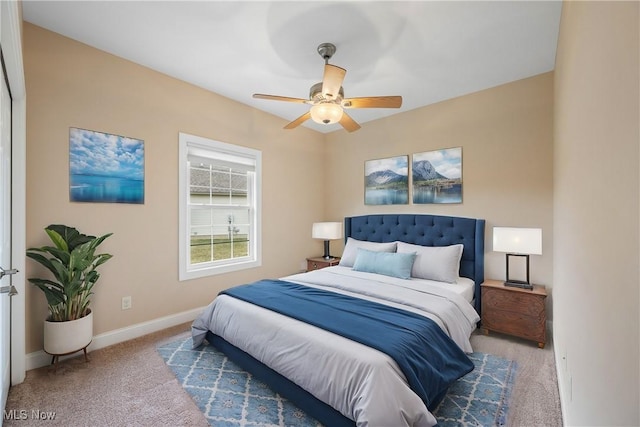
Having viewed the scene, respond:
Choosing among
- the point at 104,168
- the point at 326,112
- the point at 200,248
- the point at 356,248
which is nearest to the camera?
the point at 326,112

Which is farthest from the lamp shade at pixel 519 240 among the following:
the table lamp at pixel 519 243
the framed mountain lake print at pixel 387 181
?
the framed mountain lake print at pixel 387 181

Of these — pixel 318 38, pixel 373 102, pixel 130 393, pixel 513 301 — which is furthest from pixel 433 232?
pixel 130 393

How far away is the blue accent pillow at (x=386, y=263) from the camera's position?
315 cm

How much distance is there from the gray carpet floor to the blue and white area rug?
0.23ft

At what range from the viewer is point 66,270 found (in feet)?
7.30

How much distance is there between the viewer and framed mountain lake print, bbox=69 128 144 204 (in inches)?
100

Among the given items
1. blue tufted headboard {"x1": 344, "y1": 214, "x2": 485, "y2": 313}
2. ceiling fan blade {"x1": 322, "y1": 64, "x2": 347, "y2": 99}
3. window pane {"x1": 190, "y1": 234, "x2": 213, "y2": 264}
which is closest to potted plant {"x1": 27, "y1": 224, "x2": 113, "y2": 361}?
window pane {"x1": 190, "y1": 234, "x2": 213, "y2": 264}

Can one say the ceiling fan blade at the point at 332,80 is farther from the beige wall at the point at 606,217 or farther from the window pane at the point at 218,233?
the window pane at the point at 218,233

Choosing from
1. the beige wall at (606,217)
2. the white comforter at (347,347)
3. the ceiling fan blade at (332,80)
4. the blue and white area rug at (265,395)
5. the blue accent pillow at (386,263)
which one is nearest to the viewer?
the beige wall at (606,217)

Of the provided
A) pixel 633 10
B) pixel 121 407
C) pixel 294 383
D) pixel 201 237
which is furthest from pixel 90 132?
pixel 633 10

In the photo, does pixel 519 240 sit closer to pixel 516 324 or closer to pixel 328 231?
pixel 516 324

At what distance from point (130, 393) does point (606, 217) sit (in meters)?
2.82

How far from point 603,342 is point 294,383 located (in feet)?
5.17

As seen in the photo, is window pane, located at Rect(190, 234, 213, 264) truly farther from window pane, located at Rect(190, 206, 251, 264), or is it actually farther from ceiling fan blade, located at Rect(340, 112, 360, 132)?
ceiling fan blade, located at Rect(340, 112, 360, 132)
